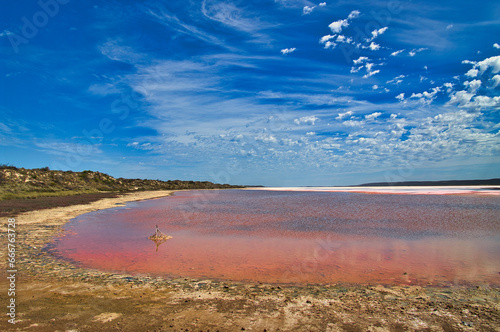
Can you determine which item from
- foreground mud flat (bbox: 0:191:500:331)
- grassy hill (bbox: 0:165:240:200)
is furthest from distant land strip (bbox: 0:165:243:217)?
foreground mud flat (bbox: 0:191:500:331)

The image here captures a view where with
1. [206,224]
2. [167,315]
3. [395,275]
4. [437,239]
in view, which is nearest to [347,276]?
[395,275]

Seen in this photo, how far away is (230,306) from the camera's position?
561cm

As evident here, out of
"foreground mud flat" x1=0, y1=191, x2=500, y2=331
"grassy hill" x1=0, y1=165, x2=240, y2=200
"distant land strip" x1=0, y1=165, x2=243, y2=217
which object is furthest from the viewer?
"grassy hill" x1=0, y1=165, x2=240, y2=200

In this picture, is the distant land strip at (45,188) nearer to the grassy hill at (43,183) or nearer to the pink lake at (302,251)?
the grassy hill at (43,183)

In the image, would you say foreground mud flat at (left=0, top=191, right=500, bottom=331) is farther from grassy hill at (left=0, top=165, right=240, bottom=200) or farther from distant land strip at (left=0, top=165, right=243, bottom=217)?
grassy hill at (left=0, top=165, right=240, bottom=200)

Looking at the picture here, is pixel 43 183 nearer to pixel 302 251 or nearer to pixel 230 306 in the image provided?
pixel 302 251

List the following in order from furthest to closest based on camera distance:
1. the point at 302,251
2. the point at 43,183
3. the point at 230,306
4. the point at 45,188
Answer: the point at 43,183, the point at 45,188, the point at 302,251, the point at 230,306

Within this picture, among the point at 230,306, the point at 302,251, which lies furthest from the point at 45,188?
the point at 230,306

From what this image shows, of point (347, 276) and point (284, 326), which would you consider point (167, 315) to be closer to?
point (284, 326)

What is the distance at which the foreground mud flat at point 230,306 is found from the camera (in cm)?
477

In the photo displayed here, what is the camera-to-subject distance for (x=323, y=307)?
555cm

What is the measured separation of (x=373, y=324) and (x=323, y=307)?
1.00 meters

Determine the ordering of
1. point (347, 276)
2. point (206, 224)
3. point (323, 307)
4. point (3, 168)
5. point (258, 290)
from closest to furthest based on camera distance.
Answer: point (323, 307)
point (258, 290)
point (347, 276)
point (206, 224)
point (3, 168)

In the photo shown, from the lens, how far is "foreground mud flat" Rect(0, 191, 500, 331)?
4.77 m
